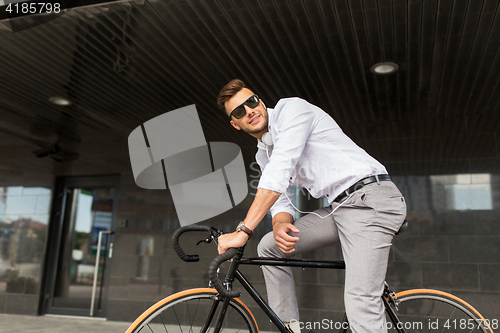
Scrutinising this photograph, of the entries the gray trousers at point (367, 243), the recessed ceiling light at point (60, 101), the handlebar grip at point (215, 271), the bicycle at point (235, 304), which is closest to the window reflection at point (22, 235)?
the recessed ceiling light at point (60, 101)

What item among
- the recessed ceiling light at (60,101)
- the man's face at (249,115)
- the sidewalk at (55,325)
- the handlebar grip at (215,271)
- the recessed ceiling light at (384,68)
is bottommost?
the sidewalk at (55,325)

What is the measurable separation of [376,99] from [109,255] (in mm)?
3718

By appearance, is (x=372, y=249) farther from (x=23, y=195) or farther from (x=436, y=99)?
(x=23, y=195)

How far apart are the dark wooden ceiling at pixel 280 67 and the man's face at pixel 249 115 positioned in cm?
105

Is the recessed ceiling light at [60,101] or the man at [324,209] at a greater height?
the recessed ceiling light at [60,101]

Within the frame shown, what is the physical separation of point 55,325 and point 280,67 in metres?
3.78

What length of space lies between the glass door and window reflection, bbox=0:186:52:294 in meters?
0.19

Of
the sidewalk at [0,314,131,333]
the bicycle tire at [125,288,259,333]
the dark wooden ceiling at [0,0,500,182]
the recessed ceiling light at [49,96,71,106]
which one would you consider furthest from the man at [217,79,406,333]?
the sidewalk at [0,314,131,333]

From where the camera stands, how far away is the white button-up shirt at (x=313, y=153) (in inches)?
55.6

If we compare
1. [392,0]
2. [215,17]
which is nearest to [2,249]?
[215,17]

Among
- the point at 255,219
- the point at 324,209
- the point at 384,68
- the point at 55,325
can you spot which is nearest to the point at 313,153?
the point at 324,209

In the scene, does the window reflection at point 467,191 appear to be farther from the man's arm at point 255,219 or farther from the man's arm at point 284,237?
the man's arm at point 255,219

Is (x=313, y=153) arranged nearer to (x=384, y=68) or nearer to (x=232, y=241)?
(x=232, y=241)

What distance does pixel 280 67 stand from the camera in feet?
10.3
